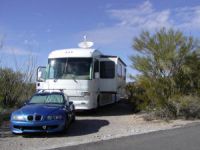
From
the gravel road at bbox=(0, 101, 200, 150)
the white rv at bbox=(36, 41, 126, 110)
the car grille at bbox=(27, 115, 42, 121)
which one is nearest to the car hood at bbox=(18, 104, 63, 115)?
the car grille at bbox=(27, 115, 42, 121)

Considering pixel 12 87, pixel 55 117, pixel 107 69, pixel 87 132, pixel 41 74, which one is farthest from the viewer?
pixel 12 87

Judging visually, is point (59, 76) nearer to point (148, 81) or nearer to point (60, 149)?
point (148, 81)

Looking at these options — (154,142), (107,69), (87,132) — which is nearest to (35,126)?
(87,132)

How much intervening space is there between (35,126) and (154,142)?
3.85 meters

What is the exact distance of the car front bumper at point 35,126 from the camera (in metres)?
12.1

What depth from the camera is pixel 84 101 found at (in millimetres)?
18484

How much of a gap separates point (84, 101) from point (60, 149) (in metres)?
8.44

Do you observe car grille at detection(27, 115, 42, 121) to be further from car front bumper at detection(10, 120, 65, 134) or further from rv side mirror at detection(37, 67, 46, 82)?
rv side mirror at detection(37, 67, 46, 82)

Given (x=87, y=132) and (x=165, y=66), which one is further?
(x=165, y=66)

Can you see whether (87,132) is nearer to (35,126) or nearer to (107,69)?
(35,126)

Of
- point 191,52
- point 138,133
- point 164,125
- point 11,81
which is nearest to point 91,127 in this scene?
point 138,133

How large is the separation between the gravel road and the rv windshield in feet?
7.25

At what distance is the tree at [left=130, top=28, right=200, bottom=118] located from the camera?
1786cm

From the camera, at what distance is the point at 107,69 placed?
21.2m
